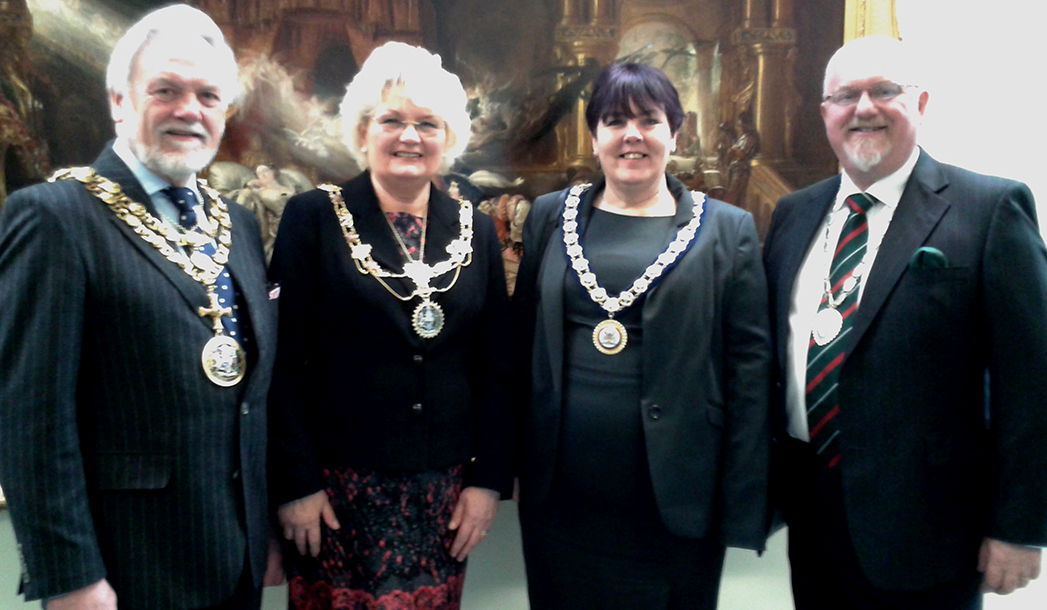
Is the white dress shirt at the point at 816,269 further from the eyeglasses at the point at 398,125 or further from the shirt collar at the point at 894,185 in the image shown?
the eyeglasses at the point at 398,125

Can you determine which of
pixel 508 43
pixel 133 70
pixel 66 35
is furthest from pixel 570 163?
pixel 66 35

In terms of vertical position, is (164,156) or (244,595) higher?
(164,156)

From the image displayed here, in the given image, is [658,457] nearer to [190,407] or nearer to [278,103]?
[190,407]

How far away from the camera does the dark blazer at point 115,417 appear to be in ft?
4.42

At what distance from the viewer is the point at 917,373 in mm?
1818

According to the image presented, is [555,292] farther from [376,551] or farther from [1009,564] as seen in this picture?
[1009,564]

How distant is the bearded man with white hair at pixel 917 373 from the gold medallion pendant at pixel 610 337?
1.80 ft

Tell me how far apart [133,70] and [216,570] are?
121 cm

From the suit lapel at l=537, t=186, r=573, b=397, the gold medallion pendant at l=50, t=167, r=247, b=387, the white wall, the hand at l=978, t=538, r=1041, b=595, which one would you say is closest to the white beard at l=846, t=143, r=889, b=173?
the suit lapel at l=537, t=186, r=573, b=397

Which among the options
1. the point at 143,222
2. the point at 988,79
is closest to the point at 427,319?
the point at 143,222

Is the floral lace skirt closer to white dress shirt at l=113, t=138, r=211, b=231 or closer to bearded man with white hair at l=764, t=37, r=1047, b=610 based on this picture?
white dress shirt at l=113, t=138, r=211, b=231

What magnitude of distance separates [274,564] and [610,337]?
48.3 inches

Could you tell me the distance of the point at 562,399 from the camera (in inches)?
81.4

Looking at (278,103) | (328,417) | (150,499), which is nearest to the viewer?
(150,499)
